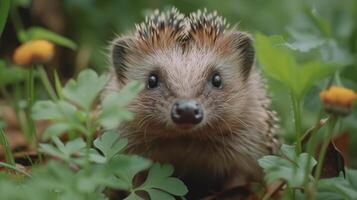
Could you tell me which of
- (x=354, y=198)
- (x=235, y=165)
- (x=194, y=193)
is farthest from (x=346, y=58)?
(x=354, y=198)

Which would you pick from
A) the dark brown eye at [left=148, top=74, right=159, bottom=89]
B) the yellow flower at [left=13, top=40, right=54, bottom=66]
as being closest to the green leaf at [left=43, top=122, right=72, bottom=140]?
the yellow flower at [left=13, top=40, right=54, bottom=66]

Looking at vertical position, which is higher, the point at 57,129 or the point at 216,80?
the point at 216,80

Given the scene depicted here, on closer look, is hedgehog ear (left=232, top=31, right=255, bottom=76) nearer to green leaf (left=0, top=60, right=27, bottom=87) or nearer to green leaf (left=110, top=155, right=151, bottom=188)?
green leaf (left=0, top=60, right=27, bottom=87)

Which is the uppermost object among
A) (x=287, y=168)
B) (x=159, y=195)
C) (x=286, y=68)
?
(x=286, y=68)

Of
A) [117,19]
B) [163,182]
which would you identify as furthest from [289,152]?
[117,19]

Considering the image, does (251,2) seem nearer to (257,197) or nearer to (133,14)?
(133,14)

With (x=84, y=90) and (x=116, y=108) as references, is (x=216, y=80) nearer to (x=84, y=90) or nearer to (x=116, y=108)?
(x=84, y=90)
